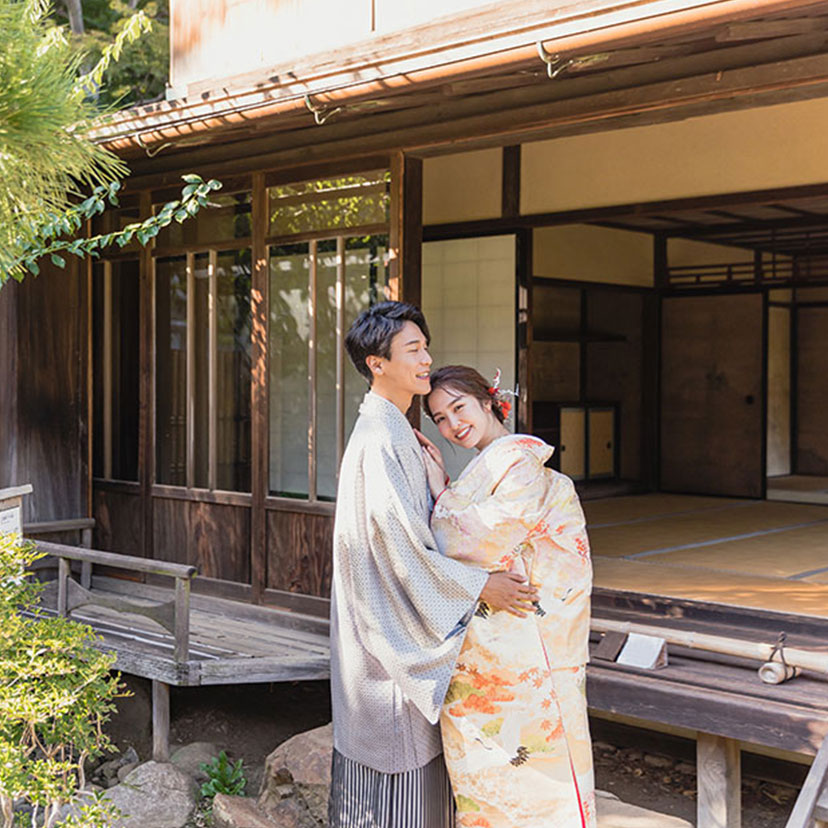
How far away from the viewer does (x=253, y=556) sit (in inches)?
237

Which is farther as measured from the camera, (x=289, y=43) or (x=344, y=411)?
(x=289, y=43)

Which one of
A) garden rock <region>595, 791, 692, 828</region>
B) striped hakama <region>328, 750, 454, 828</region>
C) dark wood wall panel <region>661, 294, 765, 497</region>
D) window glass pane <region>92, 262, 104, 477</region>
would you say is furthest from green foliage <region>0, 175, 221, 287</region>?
dark wood wall panel <region>661, 294, 765, 497</region>

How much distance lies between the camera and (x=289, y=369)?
19.6 ft

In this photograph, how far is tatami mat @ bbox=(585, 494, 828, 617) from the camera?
555cm

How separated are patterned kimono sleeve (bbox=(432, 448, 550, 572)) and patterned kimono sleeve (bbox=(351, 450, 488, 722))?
6 centimetres

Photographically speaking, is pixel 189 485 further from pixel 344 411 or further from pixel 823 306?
pixel 823 306

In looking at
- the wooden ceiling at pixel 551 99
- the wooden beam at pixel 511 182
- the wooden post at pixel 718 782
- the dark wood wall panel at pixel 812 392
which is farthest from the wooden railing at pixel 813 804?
the dark wood wall panel at pixel 812 392

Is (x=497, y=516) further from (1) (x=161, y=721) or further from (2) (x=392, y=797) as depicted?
(1) (x=161, y=721)

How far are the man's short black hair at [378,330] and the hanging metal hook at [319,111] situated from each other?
1826 millimetres

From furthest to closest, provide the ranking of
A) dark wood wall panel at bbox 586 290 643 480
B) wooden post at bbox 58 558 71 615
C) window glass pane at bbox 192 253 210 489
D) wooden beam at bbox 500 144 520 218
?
dark wood wall panel at bbox 586 290 643 480 < wooden beam at bbox 500 144 520 218 < window glass pane at bbox 192 253 210 489 < wooden post at bbox 58 558 71 615

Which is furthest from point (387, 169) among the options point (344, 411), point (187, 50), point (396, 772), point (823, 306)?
point (823, 306)

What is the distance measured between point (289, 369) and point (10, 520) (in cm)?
161

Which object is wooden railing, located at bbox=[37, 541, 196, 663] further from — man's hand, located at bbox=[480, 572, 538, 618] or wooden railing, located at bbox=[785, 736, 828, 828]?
wooden railing, located at bbox=[785, 736, 828, 828]

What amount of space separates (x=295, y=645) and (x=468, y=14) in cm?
318
